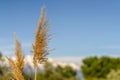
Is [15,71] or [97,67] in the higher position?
[97,67]

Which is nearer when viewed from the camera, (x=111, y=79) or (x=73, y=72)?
(x=111, y=79)

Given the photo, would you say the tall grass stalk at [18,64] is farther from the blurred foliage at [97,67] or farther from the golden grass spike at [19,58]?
the blurred foliage at [97,67]

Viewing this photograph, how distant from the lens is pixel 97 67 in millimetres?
59656

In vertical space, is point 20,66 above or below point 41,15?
below

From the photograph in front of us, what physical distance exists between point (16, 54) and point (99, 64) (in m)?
56.7

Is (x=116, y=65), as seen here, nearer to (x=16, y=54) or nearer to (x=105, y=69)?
(x=105, y=69)

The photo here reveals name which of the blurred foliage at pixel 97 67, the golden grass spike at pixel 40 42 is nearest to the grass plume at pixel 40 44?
the golden grass spike at pixel 40 42

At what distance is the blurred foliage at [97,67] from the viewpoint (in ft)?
193

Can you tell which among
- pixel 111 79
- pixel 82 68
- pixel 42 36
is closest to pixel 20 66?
pixel 42 36

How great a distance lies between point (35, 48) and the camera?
443 centimetres

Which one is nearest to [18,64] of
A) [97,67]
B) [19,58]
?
[19,58]

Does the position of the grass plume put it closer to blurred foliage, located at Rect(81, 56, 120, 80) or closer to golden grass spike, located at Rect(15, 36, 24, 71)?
golden grass spike, located at Rect(15, 36, 24, 71)

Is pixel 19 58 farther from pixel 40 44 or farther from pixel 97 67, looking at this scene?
pixel 97 67

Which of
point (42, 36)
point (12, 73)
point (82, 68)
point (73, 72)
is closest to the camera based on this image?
point (42, 36)
